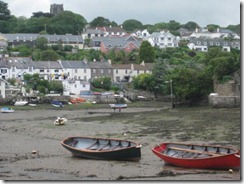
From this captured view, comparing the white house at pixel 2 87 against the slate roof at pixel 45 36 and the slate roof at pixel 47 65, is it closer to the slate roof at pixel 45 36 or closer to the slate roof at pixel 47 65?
the slate roof at pixel 47 65

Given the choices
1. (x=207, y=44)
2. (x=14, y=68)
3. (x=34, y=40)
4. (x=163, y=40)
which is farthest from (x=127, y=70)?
(x=207, y=44)

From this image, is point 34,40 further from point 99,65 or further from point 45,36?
point 99,65

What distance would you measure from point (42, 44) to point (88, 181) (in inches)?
3265

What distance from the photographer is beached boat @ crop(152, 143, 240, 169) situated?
23.8m

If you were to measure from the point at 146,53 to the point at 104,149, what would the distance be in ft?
221

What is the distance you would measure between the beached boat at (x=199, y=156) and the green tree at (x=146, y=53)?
223ft

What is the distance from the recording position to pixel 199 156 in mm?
25016

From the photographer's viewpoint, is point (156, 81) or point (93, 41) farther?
point (93, 41)

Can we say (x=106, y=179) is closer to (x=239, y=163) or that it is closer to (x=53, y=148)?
(x=239, y=163)

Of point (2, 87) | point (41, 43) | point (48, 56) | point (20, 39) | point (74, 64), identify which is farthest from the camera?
point (20, 39)

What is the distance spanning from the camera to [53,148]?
32656 mm

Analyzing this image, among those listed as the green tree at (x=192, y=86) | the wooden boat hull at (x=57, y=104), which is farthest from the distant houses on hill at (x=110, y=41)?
the green tree at (x=192, y=86)

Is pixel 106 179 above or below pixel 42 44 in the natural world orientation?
below

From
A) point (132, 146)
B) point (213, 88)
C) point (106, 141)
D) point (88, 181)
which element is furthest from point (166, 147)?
point (213, 88)
